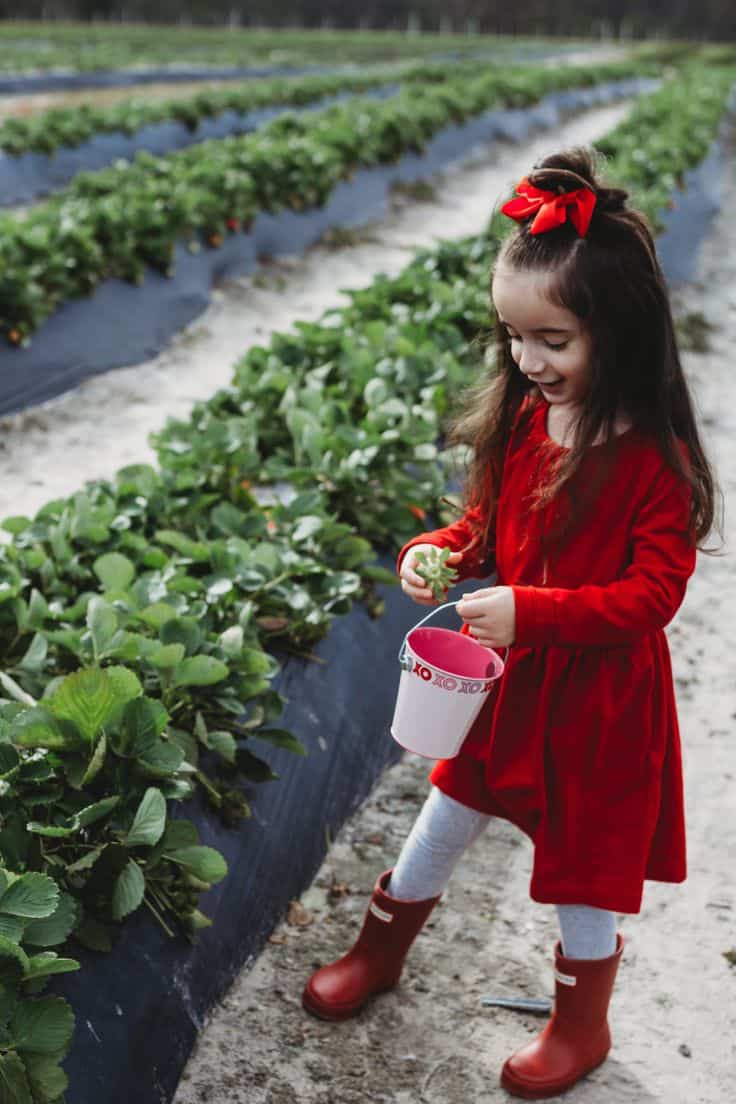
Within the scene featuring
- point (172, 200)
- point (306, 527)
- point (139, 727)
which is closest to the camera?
point (139, 727)

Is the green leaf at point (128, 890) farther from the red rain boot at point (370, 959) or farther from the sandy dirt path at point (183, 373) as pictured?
the sandy dirt path at point (183, 373)

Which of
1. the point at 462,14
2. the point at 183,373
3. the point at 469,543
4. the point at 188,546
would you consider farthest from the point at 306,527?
the point at 462,14

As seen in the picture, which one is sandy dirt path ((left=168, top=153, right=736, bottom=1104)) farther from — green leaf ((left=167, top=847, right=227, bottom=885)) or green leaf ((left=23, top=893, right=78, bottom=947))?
green leaf ((left=23, top=893, right=78, bottom=947))

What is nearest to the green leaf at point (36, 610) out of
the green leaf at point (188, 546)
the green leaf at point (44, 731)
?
the green leaf at point (188, 546)

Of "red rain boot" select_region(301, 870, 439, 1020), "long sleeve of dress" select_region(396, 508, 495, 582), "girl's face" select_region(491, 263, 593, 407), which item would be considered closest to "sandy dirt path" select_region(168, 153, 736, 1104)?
"red rain boot" select_region(301, 870, 439, 1020)

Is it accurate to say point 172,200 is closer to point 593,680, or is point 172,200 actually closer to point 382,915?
point 382,915

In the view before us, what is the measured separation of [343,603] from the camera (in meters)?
2.77

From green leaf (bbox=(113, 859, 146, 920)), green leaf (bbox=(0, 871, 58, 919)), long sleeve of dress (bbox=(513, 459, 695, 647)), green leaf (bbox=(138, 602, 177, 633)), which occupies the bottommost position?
green leaf (bbox=(113, 859, 146, 920))

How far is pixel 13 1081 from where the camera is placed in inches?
59.3

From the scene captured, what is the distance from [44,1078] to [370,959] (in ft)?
2.85

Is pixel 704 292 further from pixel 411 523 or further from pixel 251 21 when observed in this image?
pixel 251 21

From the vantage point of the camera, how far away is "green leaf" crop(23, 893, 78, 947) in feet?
5.44

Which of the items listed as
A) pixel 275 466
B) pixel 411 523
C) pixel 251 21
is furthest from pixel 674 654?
pixel 251 21

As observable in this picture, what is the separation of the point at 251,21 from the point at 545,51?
19.6 meters
